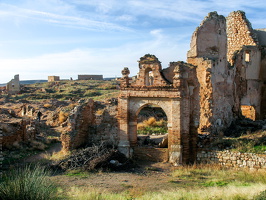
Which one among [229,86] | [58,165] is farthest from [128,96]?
[229,86]

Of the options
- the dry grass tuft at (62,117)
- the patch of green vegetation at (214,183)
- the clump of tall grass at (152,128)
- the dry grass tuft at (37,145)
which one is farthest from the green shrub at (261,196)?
the dry grass tuft at (62,117)

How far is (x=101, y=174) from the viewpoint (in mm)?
11242

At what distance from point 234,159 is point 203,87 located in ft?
17.5

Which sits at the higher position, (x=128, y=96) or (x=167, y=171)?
(x=128, y=96)

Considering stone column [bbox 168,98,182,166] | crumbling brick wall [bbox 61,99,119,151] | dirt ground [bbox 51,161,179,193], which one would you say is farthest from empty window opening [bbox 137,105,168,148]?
dirt ground [bbox 51,161,179,193]

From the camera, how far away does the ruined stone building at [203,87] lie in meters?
12.8

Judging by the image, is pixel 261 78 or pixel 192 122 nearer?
pixel 192 122

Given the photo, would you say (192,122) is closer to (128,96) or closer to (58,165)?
(128,96)

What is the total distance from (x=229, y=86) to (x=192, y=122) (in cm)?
664

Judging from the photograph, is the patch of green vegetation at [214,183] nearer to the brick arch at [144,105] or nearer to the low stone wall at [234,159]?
the low stone wall at [234,159]

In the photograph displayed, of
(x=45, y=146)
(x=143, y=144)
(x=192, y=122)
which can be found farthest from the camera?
(x=45, y=146)

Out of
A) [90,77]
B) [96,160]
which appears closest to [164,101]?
[96,160]

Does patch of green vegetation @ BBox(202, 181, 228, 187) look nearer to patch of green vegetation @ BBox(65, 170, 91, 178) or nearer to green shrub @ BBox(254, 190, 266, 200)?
green shrub @ BBox(254, 190, 266, 200)

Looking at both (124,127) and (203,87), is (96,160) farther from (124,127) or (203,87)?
(203,87)
